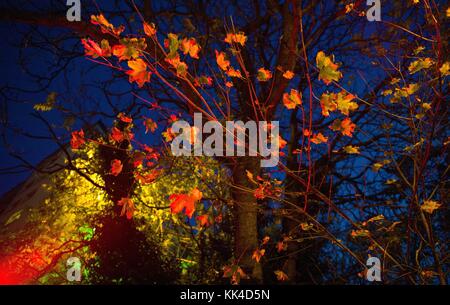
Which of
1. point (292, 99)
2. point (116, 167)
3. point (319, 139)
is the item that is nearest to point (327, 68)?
point (292, 99)

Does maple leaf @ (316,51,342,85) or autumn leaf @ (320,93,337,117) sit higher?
maple leaf @ (316,51,342,85)

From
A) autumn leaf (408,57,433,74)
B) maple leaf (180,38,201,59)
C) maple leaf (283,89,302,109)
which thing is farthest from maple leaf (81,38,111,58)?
autumn leaf (408,57,433,74)

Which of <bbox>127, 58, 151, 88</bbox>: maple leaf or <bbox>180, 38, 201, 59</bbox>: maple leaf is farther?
<bbox>180, 38, 201, 59</bbox>: maple leaf

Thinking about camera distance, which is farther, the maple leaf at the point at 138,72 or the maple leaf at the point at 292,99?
the maple leaf at the point at 292,99

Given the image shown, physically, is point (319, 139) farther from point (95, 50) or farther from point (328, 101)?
point (95, 50)

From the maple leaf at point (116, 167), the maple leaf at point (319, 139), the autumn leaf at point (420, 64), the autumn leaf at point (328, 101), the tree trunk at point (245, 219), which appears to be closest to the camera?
the autumn leaf at point (328, 101)

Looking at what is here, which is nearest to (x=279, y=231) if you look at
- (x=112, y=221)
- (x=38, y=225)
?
(x=112, y=221)

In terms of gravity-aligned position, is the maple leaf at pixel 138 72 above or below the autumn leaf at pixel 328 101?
above

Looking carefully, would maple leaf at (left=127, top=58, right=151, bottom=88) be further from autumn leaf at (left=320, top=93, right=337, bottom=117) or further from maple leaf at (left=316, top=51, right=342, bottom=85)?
autumn leaf at (left=320, top=93, right=337, bottom=117)

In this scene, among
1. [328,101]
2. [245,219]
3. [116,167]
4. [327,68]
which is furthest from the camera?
[116,167]

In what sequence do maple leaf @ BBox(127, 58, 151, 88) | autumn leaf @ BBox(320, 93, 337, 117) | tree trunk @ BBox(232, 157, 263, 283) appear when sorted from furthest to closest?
tree trunk @ BBox(232, 157, 263, 283) → autumn leaf @ BBox(320, 93, 337, 117) → maple leaf @ BBox(127, 58, 151, 88)

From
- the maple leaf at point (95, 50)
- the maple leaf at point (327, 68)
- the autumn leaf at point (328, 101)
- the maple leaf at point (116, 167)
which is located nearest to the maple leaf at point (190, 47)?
the maple leaf at point (95, 50)

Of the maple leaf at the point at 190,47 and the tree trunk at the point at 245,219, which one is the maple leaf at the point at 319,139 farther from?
the maple leaf at the point at 190,47

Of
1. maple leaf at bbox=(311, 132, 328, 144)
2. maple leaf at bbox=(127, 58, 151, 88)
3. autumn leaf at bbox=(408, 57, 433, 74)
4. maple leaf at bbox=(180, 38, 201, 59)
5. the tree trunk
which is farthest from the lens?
the tree trunk
